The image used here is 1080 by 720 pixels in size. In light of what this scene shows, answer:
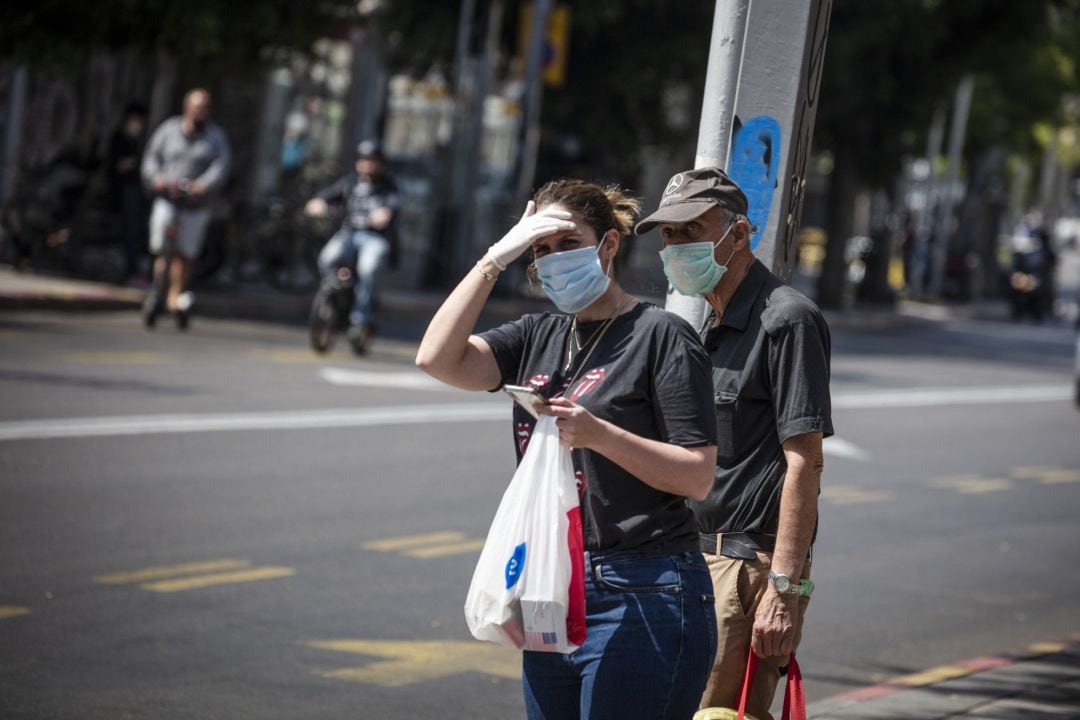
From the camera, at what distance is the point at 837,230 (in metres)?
34.6

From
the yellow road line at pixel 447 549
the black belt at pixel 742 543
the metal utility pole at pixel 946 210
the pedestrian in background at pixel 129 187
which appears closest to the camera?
the black belt at pixel 742 543

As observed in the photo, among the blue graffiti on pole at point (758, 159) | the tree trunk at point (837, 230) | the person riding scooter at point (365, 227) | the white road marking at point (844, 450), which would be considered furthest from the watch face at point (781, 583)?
the tree trunk at point (837, 230)

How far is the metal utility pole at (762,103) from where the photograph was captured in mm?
5328

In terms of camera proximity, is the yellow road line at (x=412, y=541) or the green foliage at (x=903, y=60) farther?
the green foliage at (x=903, y=60)

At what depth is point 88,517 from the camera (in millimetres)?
8922

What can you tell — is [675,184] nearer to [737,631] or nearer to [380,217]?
[737,631]

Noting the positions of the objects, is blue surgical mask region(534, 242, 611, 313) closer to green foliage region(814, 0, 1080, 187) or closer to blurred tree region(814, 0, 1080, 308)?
green foliage region(814, 0, 1080, 187)

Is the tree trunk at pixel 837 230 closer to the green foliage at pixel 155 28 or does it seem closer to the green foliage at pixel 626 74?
the green foliage at pixel 626 74

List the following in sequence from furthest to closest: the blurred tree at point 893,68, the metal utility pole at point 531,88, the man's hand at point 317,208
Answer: the blurred tree at point 893,68
the metal utility pole at point 531,88
the man's hand at point 317,208

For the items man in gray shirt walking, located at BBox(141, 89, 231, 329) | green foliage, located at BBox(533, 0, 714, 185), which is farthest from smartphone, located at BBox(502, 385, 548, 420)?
green foliage, located at BBox(533, 0, 714, 185)

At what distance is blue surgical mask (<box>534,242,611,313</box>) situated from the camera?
157 inches

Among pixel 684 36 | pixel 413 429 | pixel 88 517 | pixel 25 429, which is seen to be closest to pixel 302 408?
pixel 413 429

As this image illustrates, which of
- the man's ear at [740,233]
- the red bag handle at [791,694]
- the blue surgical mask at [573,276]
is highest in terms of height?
the man's ear at [740,233]

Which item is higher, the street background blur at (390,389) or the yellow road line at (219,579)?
the street background blur at (390,389)
